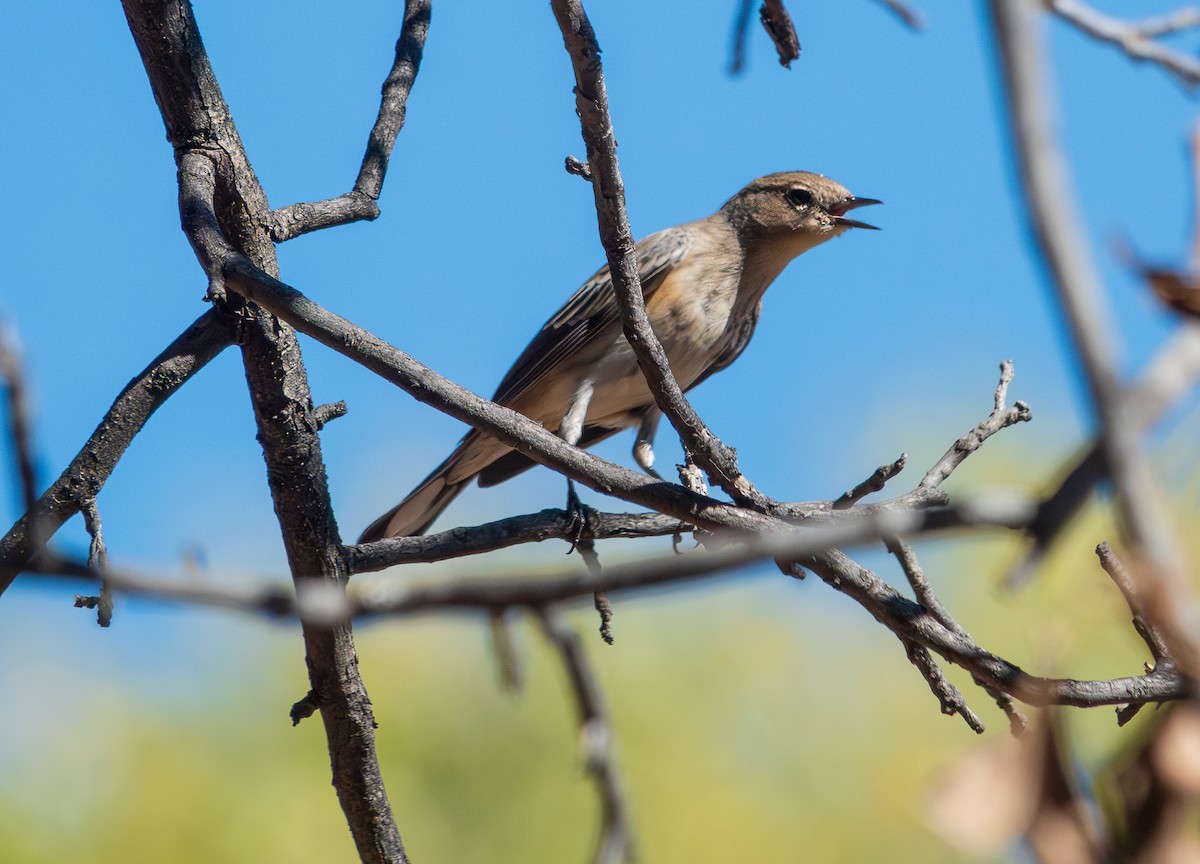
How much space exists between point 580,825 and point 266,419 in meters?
7.18

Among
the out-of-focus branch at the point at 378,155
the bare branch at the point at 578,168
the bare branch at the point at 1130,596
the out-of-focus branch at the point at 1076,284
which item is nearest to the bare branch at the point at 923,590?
the bare branch at the point at 1130,596

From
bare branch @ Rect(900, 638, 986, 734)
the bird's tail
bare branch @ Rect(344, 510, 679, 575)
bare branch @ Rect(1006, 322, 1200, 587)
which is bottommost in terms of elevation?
bare branch @ Rect(1006, 322, 1200, 587)

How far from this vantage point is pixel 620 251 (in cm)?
341

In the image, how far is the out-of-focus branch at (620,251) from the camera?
302cm

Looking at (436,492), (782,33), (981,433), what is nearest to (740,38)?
(782,33)

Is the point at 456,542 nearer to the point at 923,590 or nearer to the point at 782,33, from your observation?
the point at 923,590

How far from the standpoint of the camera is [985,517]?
1.10 meters

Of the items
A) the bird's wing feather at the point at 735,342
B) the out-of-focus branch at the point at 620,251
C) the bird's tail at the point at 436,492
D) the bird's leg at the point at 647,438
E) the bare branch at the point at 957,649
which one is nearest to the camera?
the out-of-focus branch at the point at 620,251

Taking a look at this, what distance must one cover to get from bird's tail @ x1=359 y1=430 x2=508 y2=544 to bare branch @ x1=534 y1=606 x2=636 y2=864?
4.40 meters

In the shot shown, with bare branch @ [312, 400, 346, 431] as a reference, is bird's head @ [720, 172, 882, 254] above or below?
above

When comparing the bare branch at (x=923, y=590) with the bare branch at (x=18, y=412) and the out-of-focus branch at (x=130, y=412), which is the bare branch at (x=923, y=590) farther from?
the bare branch at (x=18, y=412)

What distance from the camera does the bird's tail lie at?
5.88 m

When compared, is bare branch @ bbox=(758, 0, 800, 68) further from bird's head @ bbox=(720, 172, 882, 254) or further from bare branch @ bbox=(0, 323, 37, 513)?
bird's head @ bbox=(720, 172, 882, 254)

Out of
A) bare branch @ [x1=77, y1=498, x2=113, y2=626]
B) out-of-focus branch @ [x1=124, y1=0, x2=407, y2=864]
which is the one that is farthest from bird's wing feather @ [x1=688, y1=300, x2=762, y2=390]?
bare branch @ [x1=77, y1=498, x2=113, y2=626]
